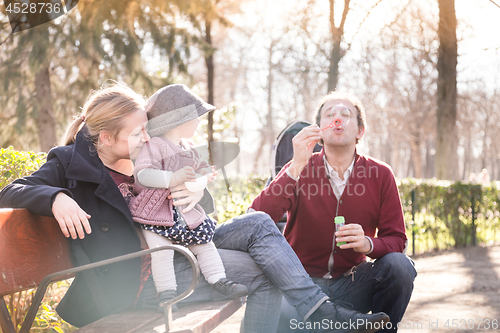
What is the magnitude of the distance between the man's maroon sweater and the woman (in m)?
0.52

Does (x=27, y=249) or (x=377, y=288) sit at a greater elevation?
(x=27, y=249)

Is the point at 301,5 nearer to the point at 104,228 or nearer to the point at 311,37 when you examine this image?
the point at 311,37

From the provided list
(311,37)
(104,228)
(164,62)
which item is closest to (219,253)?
(104,228)

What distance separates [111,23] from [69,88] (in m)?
1.91

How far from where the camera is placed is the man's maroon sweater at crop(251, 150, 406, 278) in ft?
9.44

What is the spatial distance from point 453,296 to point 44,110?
878cm

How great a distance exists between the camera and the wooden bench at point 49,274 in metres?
1.84

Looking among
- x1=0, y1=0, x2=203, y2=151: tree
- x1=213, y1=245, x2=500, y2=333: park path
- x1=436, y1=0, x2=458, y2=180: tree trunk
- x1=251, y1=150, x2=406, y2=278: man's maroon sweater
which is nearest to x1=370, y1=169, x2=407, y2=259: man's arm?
x1=251, y1=150, x2=406, y2=278: man's maroon sweater

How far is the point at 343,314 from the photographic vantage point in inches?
86.3

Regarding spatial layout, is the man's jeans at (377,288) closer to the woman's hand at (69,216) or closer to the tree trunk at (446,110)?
the woman's hand at (69,216)

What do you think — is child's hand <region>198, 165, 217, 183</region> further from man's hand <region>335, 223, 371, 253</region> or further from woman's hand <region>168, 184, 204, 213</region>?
man's hand <region>335, 223, 371, 253</region>

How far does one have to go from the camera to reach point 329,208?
2979mm

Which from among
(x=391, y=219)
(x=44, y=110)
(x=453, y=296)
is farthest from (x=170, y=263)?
(x=44, y=110)

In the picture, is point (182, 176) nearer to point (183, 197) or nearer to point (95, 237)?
point (183, 197)
